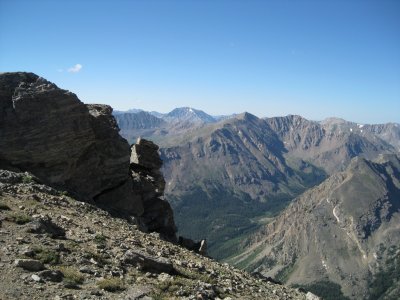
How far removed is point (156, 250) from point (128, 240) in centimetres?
203

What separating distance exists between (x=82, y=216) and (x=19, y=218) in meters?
6.81

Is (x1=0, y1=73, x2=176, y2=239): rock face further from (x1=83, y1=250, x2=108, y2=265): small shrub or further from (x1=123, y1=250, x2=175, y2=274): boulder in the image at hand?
(x1=123, y1=250, x2=175, y2=274): boulder

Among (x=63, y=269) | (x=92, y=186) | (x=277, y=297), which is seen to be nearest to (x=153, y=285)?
(x=63, y=269)

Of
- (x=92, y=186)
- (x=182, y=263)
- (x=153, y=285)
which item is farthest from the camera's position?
(x=92, y=186)

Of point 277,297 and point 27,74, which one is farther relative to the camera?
point 27,74

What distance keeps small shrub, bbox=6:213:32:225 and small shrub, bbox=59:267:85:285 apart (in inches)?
227

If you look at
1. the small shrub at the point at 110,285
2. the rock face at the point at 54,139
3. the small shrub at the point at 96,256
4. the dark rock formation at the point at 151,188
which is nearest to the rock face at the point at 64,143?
the rock face at the point at 54,139

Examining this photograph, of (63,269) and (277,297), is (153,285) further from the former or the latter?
(277,297)

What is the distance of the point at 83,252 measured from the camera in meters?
21.3

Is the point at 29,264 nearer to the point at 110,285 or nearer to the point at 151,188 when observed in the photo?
the point at 110,285

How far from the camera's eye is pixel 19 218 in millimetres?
22797

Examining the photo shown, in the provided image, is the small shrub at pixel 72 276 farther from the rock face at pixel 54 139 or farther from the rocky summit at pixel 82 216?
the rock face at pixel 54 139

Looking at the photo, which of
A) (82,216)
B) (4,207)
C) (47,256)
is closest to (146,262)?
(47,256)

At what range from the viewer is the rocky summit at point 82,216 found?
18188 mm
